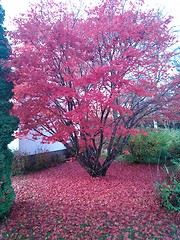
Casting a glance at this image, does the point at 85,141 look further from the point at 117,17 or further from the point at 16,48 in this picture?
the point at 117,17

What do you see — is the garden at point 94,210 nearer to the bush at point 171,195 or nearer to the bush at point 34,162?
the bush at point 171,195

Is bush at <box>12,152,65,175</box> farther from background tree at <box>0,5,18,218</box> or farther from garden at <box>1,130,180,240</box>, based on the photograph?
background tree at <box>0,5,18,218</box>

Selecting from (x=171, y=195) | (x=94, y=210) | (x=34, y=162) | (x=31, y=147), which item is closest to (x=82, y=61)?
(x=94, y=210)

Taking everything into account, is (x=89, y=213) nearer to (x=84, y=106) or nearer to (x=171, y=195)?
(x=171, y=195)

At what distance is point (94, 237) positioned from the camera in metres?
3.03

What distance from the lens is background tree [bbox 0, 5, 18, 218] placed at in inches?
141

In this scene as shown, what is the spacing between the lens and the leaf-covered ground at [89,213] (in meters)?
3.16

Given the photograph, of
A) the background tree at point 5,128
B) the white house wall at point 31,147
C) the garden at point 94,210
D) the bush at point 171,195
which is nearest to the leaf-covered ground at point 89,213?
the garden at point 94,210

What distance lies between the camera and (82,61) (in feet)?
17.4

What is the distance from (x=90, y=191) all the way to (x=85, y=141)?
148 centimetres

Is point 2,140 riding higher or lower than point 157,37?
lower

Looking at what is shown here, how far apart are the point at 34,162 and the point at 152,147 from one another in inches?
217

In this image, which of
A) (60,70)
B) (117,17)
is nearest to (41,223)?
(60,70)

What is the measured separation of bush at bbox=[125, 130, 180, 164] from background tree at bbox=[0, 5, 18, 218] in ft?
20.4
